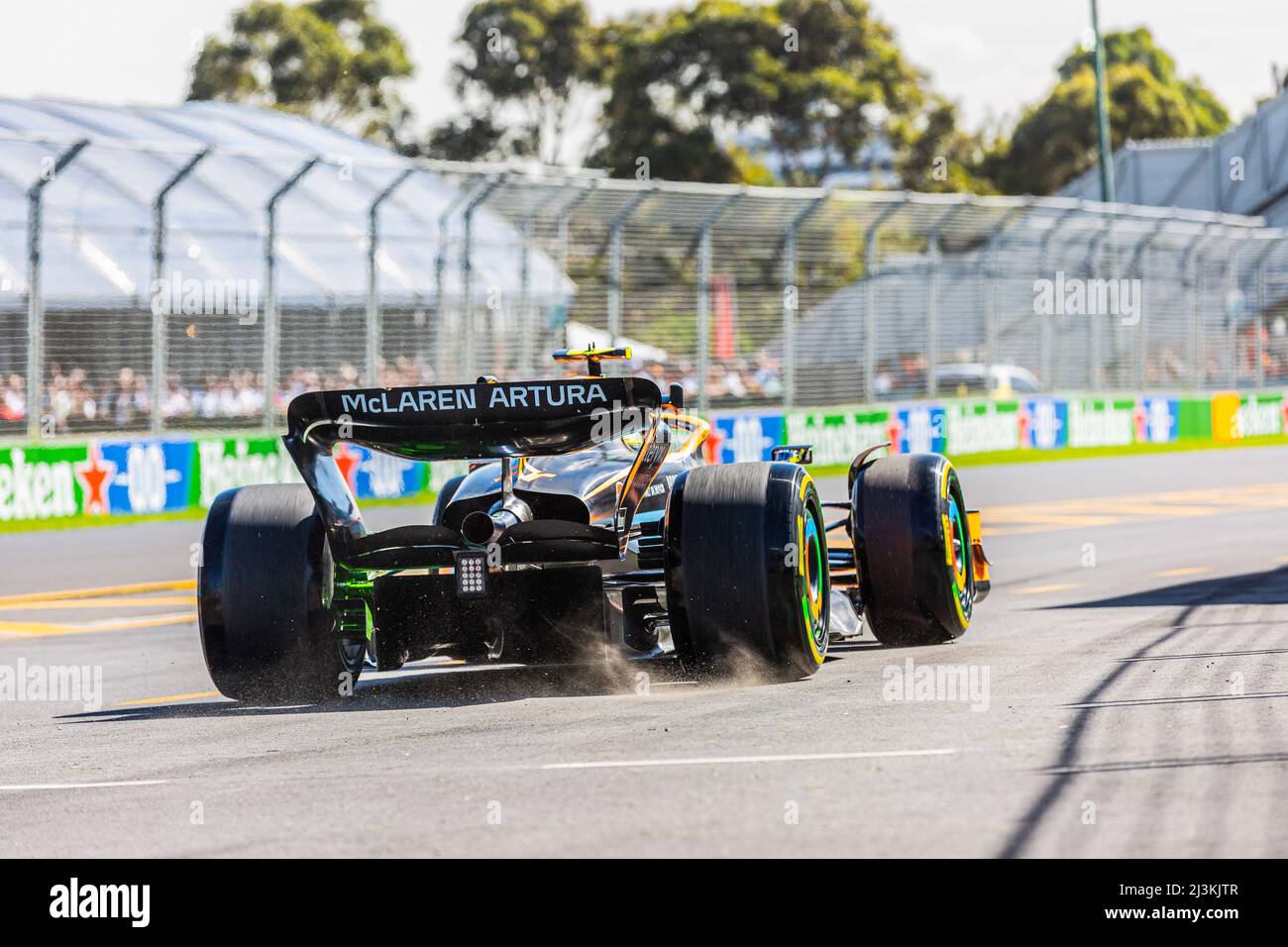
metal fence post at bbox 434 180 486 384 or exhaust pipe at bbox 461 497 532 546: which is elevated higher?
metal fence post at bbox 434 180 486 384

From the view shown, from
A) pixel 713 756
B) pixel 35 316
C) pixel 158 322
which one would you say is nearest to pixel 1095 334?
pixel 158 322

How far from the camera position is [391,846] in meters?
5.16

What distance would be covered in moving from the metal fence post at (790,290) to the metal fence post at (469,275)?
15.0ft

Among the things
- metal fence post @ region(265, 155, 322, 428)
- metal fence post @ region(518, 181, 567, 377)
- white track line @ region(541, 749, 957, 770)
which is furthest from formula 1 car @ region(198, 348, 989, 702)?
metal fence post @ region(518, 181, 567, 377)

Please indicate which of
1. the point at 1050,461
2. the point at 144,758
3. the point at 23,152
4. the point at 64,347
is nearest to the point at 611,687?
the point at 144,758

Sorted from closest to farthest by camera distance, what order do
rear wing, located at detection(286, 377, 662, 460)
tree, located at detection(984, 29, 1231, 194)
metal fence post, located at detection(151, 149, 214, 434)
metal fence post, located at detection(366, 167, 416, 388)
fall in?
rear wing, located at detection(286, 377, 662, 460) → metal fence post, located at detection(151, 149, 214, 434) → metal fence post, located at detection(366, 167, 416, 388) → tree, located at detection(984, 29, 1231, 194)

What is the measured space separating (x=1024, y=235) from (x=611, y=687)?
70.3ft

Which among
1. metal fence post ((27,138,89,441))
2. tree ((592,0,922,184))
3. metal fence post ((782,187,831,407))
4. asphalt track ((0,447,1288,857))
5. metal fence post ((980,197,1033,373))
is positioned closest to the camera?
asphalt track ((0,447,1288,857))

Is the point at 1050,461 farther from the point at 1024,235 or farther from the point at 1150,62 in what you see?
the point at 1150,62

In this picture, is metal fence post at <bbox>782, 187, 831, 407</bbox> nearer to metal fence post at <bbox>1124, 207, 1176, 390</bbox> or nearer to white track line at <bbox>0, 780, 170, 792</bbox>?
metal fence post at <bbox>1124, 207, 1176, 390</bbox>

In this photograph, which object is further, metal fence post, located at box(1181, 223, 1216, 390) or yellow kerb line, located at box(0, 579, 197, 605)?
metal fence post, located at box(1181, 223, 1216, 390)

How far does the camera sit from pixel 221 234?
2088 cm

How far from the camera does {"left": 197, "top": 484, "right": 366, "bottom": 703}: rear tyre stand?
7.95 meters

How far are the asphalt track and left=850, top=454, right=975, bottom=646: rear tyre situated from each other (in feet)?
0.57
